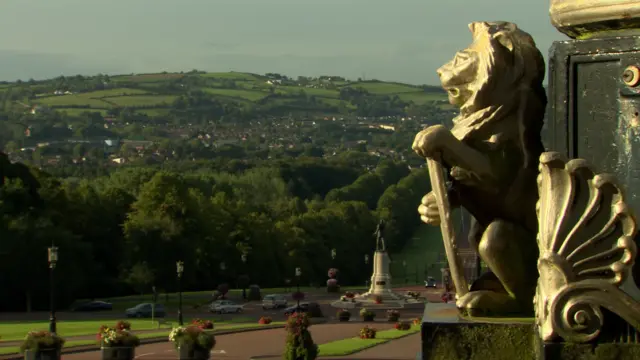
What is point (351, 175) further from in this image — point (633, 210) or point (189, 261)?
point (633, 210)

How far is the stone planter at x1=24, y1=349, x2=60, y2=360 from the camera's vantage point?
96.2 feet

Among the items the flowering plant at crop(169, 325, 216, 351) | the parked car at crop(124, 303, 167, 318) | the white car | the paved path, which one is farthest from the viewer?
the white car

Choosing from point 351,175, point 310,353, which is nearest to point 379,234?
point 310,353

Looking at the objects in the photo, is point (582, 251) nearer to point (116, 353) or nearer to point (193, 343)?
point (193, 343)

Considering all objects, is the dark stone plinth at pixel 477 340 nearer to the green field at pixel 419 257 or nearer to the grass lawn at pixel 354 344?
the grass lawn at pixel 354 344

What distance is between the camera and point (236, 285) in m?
85.3

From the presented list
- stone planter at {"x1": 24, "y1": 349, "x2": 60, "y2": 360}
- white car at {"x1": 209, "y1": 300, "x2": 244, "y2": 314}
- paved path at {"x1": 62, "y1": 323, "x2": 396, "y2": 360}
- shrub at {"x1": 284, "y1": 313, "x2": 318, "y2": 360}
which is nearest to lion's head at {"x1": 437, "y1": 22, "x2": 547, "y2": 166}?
stone planter at {"x1": 24, "y1": 349, "x2": 60, "y2": 360}

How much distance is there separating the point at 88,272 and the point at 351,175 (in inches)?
4344

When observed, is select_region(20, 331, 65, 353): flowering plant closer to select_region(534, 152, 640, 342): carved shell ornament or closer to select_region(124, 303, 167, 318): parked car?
select_region(534, 152, 640, 342): carved shell ornament

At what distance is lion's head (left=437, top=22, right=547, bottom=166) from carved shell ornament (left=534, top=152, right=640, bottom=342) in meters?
0.88

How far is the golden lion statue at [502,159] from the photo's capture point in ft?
19.3

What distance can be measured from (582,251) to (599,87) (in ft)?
1.94

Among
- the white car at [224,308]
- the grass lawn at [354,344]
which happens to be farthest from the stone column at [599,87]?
the white car at [224,308]

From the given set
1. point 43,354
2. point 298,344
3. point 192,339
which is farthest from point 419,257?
point 43,354
